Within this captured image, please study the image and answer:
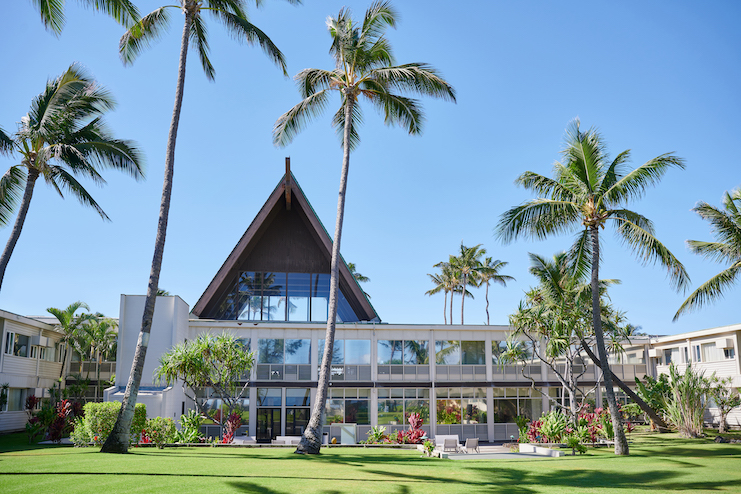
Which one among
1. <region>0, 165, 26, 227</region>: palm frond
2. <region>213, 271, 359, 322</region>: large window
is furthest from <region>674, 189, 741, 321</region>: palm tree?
<region>0, 165, 26, 227</region>: palm frond

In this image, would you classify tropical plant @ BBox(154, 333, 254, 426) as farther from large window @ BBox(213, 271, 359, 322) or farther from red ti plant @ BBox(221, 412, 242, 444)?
large window @ BBox(213, 271, 359, 322)

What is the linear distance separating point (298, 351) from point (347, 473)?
49.8 ft

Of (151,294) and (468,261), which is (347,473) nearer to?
(151,294)

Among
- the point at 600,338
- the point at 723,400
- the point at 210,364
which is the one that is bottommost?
the point at 723,400

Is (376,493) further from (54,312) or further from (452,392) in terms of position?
(54,312)

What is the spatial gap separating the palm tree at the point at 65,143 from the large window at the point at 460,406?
1712 centimetres

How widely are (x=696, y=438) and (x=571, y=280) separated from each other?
8215 mm

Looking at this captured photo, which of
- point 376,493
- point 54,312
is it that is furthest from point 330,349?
point 54,312

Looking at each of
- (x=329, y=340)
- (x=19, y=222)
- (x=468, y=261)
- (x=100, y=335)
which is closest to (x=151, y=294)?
(x=329, y=340)

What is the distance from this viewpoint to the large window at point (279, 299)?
2770cm

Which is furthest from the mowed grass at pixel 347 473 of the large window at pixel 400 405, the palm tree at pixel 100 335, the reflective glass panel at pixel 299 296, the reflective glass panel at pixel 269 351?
the palm tree at pixel 100 335

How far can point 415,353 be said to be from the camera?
90.5ft

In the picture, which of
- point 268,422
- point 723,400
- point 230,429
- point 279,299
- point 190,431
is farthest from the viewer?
point 279,299

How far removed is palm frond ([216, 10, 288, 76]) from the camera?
1711cm
